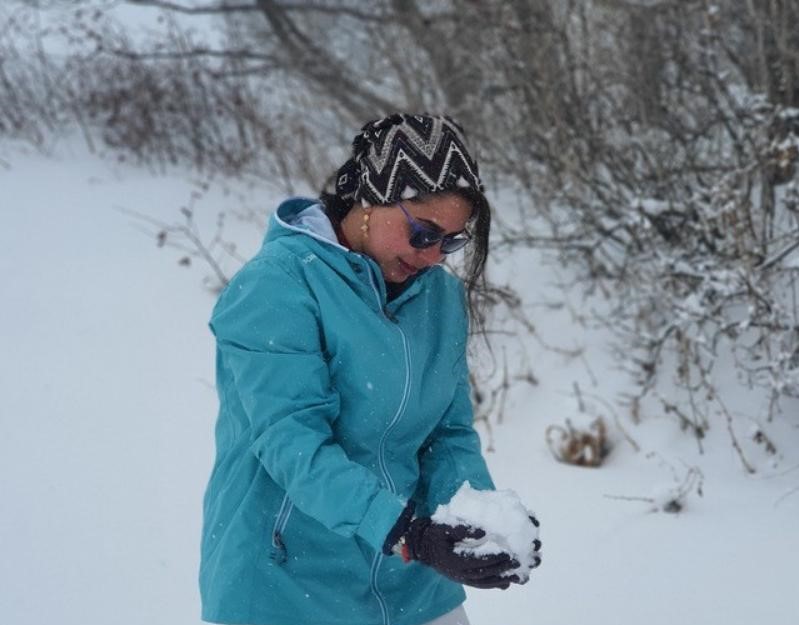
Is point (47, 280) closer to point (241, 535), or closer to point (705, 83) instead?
point (705, 83)

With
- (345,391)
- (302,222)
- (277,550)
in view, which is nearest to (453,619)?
(277,550)

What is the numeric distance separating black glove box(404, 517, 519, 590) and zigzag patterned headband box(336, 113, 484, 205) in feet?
1.97

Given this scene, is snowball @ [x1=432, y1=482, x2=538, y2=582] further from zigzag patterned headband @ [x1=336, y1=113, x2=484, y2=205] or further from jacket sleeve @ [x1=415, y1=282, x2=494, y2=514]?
zigzag patterned headband @ [x1=336, y1=113, x2=484, y2=205]

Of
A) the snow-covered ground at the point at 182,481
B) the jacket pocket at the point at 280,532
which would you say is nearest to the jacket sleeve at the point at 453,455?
the jacket pocket at the point at 280,532

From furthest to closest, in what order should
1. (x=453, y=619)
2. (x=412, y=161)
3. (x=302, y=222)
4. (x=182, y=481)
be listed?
(x=182, y=481)
(x=453, y=619)
(x=302, y=222)
(x=412, y=161)

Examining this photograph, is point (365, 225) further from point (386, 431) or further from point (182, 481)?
point (182, 481)

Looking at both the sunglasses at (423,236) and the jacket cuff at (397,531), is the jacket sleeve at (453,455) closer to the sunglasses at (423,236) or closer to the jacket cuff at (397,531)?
the sunglasses at (423,236)

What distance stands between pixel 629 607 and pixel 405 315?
1511 mm

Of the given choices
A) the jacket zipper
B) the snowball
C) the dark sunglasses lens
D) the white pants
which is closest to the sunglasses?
the dark sunglasses lens

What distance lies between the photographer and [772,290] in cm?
376

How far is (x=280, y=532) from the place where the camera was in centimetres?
168

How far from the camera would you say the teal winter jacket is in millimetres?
1542

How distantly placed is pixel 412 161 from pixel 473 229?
0.80ft

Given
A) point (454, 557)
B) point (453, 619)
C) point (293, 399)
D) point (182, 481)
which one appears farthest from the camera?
point (182, 481)
